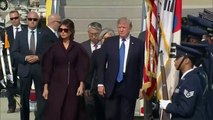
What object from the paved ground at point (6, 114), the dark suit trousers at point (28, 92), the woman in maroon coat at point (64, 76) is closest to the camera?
the woman in maroon coat at point (64, 76)

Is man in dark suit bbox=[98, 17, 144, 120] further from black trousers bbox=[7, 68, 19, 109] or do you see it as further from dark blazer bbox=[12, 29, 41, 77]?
black trousers bbox=[7, 68, 19, 109]

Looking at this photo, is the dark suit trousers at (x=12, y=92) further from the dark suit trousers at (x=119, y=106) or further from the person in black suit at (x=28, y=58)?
the dark suit trousers at (x=119, y=106)

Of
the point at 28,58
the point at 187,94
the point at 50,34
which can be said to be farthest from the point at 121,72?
the point at 187,94

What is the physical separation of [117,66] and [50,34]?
144 cm

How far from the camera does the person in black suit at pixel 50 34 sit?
34.6 feet

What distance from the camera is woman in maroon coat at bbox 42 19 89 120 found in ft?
30.2

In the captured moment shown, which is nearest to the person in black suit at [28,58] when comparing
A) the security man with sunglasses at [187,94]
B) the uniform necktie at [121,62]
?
the uniform necktie at [121,62]

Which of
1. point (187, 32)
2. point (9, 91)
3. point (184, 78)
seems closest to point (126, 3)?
point (9, 91)

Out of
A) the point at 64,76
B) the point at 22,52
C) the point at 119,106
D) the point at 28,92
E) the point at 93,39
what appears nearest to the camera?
the point at 64,76

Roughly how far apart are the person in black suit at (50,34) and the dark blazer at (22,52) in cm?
16

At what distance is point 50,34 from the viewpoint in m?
10.6

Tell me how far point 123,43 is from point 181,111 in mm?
3487

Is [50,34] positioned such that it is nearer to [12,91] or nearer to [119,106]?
[119,106]

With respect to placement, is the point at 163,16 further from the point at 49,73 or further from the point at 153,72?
the point at 49,73
